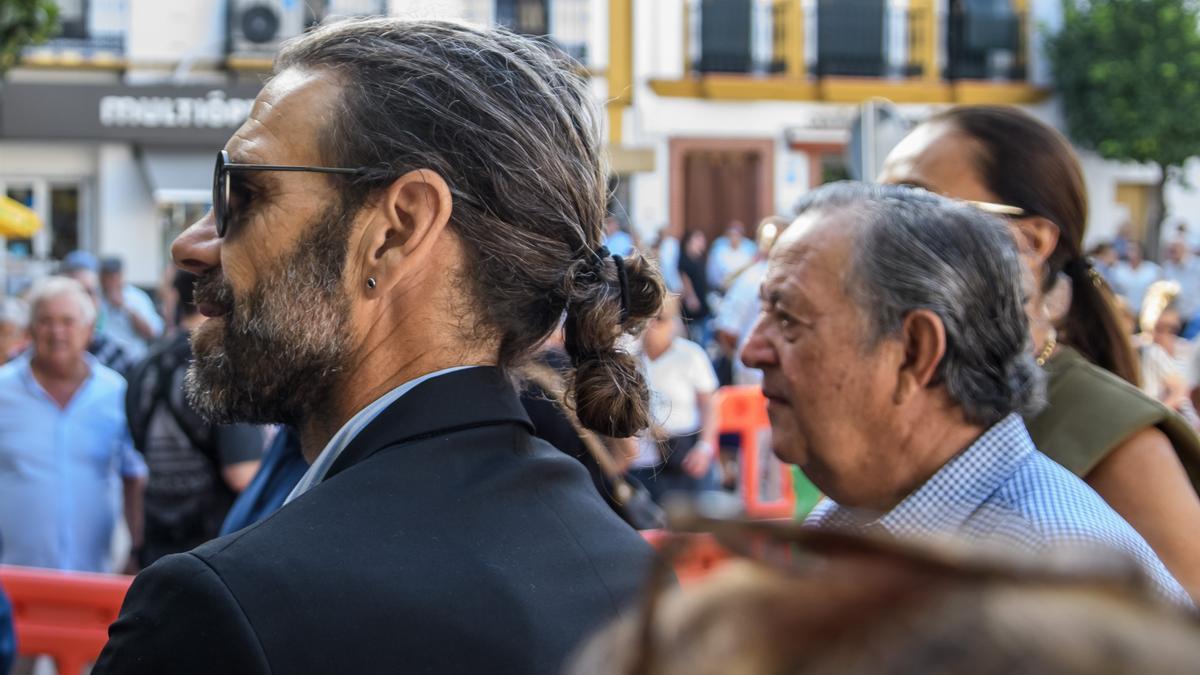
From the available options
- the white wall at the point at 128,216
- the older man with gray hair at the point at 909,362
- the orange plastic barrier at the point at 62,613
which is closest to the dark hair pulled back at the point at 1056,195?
the older man with gray hair at the point at 909,362

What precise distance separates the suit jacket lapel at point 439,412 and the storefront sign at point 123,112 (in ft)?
61.7

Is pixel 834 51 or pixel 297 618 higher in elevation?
pixel 834 51

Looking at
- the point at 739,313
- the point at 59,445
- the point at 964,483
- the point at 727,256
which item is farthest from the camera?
the point at 727,256

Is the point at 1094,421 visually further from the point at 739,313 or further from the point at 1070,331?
the point at 739,313

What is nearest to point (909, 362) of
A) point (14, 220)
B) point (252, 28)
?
point (14, 220)

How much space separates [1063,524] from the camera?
6.06 ft

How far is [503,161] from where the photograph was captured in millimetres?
1839

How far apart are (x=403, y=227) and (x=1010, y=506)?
0.92 metres

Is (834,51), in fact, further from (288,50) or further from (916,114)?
(288,50)

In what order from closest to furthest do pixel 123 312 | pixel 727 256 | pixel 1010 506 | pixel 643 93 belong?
pixel 1010 506 < pixel 123 312 < pixel 727 256 < pixel 643 93

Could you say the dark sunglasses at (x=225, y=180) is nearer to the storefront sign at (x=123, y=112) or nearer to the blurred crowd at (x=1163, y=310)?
the blurred crowd at (x=1163, y=310)

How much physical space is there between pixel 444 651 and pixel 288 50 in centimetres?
97

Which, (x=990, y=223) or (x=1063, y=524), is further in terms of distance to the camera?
(x=990, y=223)

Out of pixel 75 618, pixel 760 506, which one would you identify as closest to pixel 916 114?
pixel 760 506
